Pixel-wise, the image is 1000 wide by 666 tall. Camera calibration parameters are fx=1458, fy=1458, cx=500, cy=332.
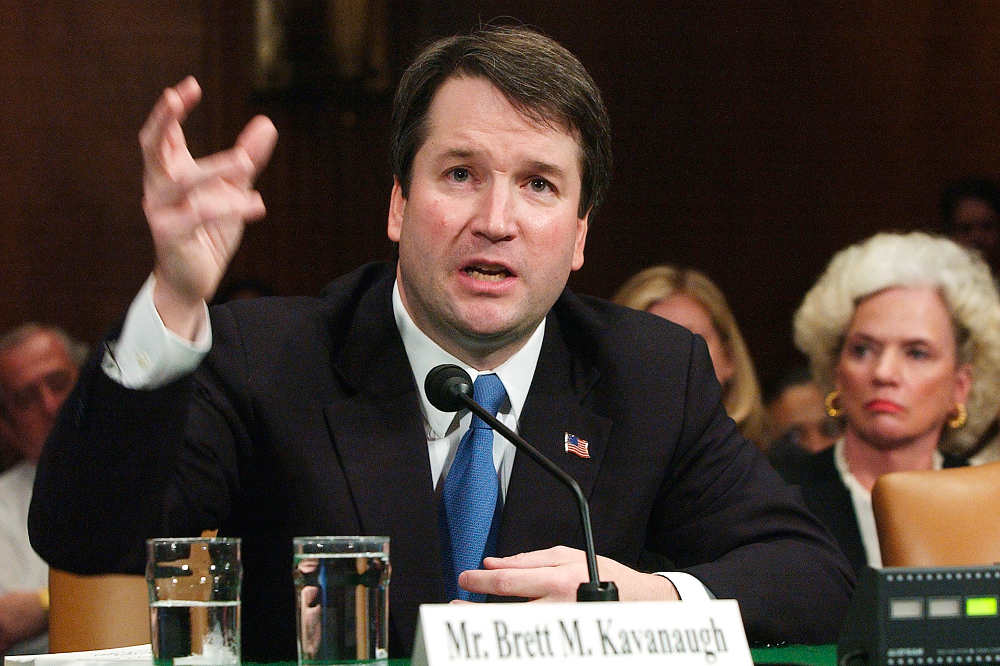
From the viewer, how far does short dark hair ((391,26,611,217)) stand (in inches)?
80.4

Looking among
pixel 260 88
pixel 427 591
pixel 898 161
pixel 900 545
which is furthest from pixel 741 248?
pixel 427 591

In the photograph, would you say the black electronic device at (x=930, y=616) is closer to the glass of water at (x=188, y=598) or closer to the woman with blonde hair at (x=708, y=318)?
the glass of water at (x=188, y=598)

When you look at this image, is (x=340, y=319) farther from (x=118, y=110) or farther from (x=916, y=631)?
(x=118, y=110)

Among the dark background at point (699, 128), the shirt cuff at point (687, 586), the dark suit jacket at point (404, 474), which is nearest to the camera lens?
the shirt cuff at point (687, 586)

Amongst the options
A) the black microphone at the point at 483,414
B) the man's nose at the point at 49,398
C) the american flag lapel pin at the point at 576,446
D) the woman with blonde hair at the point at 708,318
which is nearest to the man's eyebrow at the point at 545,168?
the american flag lapel pin at the point at 576,446

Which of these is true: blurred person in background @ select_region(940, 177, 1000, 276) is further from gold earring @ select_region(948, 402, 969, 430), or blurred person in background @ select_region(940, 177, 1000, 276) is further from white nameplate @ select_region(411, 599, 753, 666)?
white nameplate @ select_region(411, 599, 753, 666)

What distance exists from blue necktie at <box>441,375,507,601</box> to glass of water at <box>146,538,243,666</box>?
582 mm

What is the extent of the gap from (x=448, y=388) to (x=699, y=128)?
453cm

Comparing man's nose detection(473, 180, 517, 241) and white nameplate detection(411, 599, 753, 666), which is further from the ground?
man's nose detection(473, 180, 517, 241)

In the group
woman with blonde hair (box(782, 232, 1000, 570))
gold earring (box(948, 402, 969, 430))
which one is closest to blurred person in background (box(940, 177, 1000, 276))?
woman with blonde hair (box(782, 232, 1000, 570))

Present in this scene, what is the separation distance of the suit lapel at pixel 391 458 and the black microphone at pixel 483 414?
34 cm

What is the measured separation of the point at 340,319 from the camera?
7.07 ft

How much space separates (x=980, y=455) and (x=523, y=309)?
1.94 meters

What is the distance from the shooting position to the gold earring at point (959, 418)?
348cm
